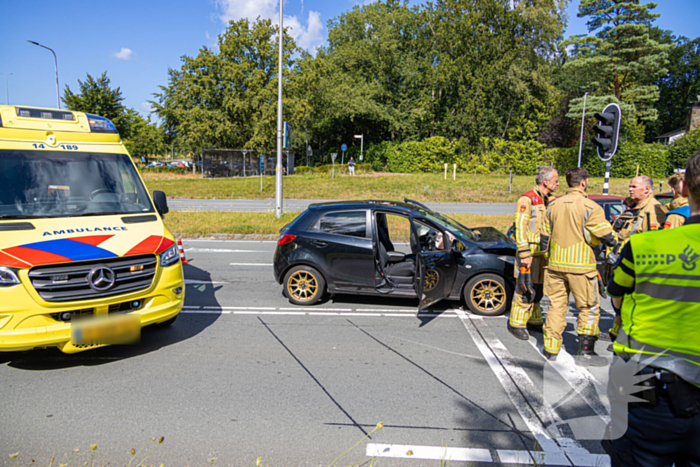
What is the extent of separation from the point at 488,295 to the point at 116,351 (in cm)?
472

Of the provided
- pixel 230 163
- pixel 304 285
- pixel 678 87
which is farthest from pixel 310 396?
pixel 678 87

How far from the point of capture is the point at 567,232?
4.41 metres

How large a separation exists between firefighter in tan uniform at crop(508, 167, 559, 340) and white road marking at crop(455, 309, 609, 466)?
431 mm

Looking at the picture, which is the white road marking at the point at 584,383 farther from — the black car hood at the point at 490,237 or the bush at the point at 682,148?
the bush at the point at 682,148

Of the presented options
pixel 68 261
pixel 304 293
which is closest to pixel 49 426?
pixel 68 261

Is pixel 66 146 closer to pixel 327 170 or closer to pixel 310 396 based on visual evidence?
pixel 310 396

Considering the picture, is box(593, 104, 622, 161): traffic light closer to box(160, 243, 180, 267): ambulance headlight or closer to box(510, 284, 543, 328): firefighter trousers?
box(510, 284, 543, 328): firefighter trousers

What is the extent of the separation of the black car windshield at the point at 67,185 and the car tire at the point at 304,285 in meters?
2.20

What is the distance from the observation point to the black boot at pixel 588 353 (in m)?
4.59

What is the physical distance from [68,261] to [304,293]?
323 cm

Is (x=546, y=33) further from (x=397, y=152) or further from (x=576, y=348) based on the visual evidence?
(x=576, y=348)

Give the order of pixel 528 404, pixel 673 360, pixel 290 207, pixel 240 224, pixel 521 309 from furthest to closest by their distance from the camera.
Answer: pixel 290 207 < pixel 240 224 < pixel 521 309 < pixel 528 404 < pixel 673 360

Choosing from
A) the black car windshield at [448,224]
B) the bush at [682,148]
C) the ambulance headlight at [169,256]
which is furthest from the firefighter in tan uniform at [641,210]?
the bush at [682,148]

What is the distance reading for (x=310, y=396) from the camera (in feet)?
12.7
